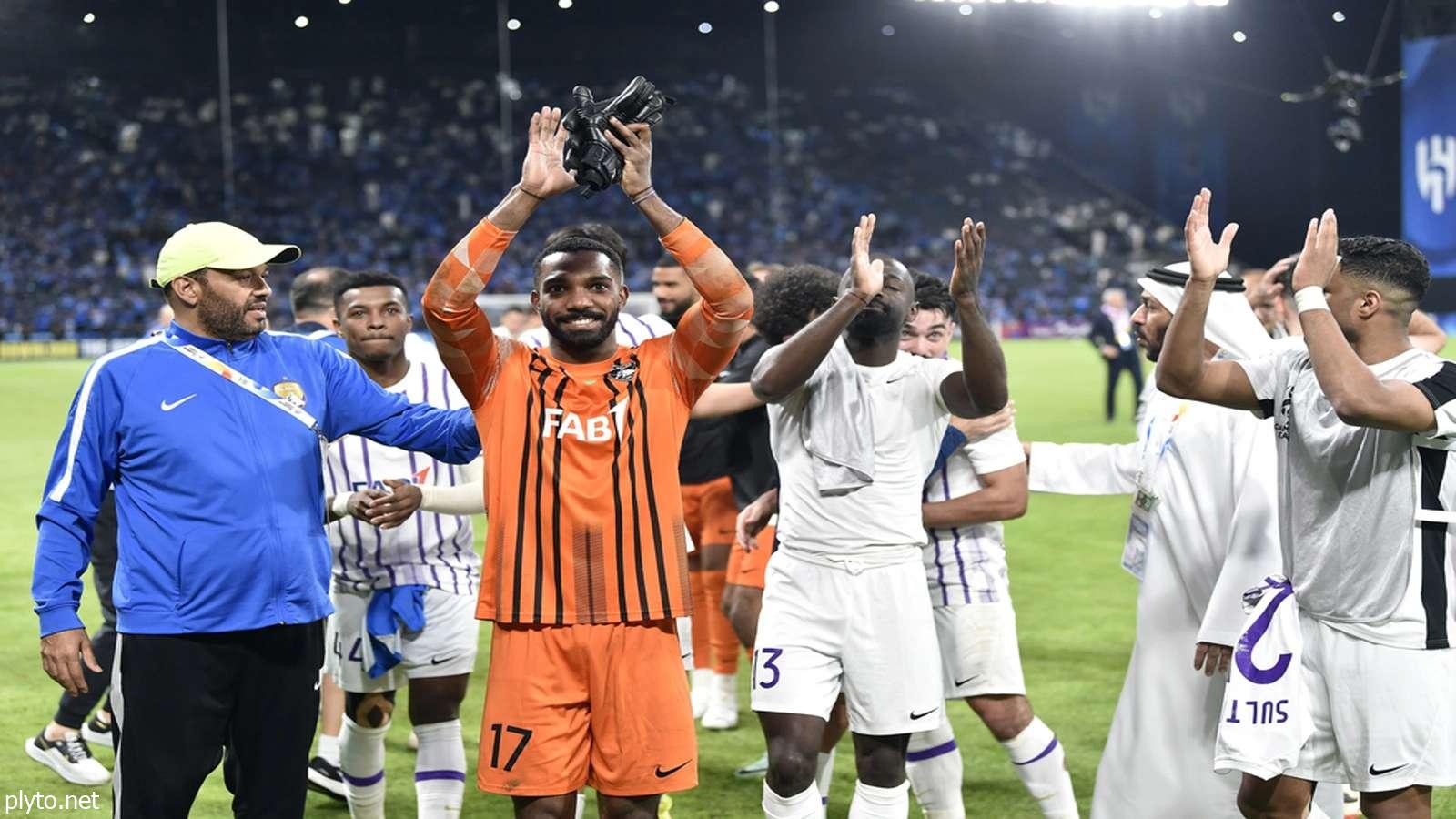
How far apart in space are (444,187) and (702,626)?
110 feet

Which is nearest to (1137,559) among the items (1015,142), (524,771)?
(524,771)

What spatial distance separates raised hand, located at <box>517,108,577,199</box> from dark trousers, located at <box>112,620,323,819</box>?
54.3 inches

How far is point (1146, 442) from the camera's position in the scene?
188 inches

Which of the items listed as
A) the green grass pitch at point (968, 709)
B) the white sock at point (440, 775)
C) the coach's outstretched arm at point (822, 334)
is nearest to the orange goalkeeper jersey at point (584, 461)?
the coach's outstretched arm at point (822, 334)

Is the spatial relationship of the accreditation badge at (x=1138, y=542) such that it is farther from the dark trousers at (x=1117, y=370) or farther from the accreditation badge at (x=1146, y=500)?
the dark trousers at (x=1117, y=370)

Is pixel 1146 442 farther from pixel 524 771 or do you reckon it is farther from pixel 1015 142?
pixel 1015 142

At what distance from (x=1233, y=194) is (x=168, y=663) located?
32.6 m

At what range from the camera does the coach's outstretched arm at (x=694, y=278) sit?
351cm

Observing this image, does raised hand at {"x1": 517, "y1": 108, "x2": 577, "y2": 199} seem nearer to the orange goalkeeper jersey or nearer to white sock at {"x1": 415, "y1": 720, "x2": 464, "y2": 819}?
the orange goalkeeper jersey

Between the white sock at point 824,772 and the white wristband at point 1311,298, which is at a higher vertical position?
the white wristband at point 1311,298

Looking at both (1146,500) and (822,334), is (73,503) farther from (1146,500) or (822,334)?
(1146,500)

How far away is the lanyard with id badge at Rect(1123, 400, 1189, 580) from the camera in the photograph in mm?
4652

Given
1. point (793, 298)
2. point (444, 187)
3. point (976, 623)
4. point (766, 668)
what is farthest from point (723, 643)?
point (444, 187)

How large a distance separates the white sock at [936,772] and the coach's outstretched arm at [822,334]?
4.61ft
